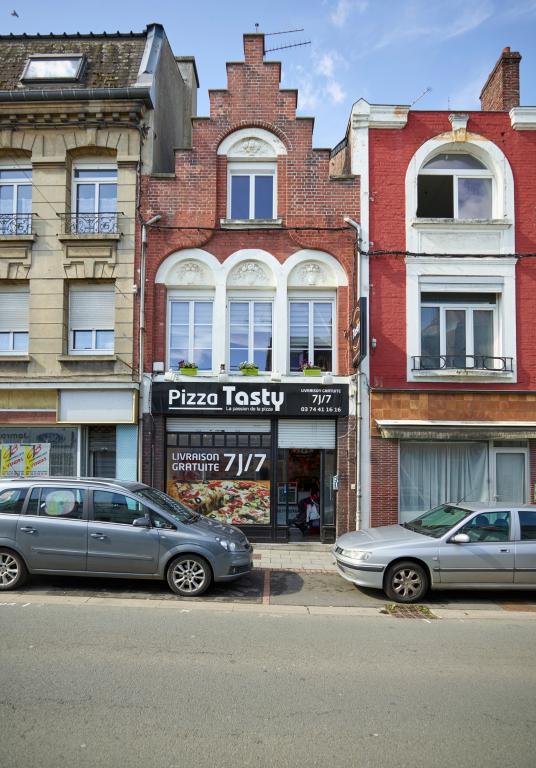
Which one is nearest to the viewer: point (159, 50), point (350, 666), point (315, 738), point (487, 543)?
point (315, 738)

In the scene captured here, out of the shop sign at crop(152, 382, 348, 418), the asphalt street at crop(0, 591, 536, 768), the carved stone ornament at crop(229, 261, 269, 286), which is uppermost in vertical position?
the carved stone ornament at crop(229, 261, 269, 286)

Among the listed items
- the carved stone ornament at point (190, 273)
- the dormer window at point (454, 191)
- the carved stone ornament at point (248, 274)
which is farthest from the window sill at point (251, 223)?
the dormer window at point (454, 191)

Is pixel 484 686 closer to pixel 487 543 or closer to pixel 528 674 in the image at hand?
pixel 528 674

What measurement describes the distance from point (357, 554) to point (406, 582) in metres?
0.78

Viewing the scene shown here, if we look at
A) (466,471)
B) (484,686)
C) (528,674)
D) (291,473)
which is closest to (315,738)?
(484,686)

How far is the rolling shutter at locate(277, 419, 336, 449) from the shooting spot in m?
12.7

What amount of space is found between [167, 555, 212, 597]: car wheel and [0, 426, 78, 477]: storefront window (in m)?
5.53

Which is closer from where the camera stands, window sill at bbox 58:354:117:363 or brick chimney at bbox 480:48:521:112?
window sill at bbox 58:354:117:363

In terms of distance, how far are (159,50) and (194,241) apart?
521 centimetres

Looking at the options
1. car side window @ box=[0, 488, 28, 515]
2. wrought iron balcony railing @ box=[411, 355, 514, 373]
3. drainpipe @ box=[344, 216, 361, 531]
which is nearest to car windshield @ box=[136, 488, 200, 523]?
car side window @ box=[0, 488, 28, 515]

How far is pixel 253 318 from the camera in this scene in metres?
13.1

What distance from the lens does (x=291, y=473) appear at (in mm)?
12797

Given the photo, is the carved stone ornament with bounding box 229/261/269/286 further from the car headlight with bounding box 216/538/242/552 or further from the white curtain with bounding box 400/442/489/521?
the car headlight with bounding box 216/538/242/552

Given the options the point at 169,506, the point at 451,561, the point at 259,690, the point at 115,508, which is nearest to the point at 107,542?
the point at 115,508
